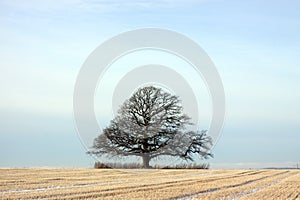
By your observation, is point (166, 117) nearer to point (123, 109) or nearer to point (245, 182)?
point (123, 109)

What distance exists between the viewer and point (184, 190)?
70.3 feet

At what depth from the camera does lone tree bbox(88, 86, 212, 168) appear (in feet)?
157

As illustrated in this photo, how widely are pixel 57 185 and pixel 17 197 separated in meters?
5.79

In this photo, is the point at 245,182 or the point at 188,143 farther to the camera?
the point at 188,143

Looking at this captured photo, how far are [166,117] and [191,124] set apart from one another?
244cm

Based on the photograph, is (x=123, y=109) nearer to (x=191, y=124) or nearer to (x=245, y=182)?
(x=191, y=124)

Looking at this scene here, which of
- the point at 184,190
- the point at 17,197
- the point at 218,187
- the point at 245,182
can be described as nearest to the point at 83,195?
the point at 17,197

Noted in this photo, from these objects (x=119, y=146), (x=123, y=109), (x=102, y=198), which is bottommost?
(x=102, y=198)

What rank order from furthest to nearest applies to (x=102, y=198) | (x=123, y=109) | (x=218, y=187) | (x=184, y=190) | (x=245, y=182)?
(x=123, y=109), (x=245, y=182), (x=218, y=187), (x=184, y=190), (x=102, y=198)

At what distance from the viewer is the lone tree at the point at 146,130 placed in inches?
1885

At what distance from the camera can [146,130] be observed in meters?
47.7

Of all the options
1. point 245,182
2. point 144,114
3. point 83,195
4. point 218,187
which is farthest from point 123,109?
point 83,195

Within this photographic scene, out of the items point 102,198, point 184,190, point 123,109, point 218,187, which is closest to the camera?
point 102,198

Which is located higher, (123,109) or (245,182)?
(123,109)
